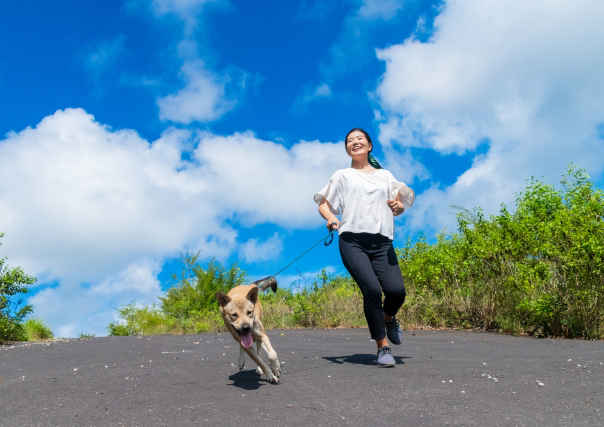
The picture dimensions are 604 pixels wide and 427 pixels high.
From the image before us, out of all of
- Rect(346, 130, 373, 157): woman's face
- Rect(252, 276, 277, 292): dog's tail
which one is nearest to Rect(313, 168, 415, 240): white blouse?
Rect(346, 130, 373, 157): woman's face

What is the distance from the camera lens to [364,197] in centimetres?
624

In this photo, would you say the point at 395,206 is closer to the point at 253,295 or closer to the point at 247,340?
the point at 253,295

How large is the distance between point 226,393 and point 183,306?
41.4 feet

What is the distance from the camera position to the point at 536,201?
20859 millimetres

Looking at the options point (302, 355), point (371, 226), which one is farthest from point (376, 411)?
point (302, 355)

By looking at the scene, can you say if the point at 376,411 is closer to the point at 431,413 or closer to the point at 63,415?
the point at 431,413

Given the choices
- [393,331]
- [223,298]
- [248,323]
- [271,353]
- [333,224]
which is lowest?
[271,353]

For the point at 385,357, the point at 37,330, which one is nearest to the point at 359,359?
the point at 385,357

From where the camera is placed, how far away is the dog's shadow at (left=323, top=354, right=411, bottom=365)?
6720mm

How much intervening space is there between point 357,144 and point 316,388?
2.95m

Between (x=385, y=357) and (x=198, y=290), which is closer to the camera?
(x=385, y=357)

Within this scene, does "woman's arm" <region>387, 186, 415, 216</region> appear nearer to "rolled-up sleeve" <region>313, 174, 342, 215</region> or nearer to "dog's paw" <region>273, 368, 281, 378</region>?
"rolled-up sleeve" <region>313, 174, 342, 215</region>

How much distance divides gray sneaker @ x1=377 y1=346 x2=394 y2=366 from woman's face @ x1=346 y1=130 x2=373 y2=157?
2.36 metres

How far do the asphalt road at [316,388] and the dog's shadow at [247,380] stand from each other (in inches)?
0.4
